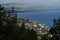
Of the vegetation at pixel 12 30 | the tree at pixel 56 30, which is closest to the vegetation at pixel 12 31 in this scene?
the vegetation at pixel 12 30

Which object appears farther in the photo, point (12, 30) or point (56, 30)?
point (56, 30)

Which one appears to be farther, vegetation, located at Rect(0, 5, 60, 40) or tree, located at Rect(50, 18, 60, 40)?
tree, located at Rect(50, 18, 60, 40)

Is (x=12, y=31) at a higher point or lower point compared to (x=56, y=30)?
higher

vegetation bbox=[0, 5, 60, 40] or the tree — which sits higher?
vegetation bbox=[0, 5, 60, 40]

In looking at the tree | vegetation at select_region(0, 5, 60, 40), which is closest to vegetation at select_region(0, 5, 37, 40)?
vegetation at select_region(0, 5, 60, 40)

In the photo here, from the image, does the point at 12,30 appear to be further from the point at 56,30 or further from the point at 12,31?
the point at 56,30

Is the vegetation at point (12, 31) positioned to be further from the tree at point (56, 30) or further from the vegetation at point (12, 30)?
the tree at point (56, 30)

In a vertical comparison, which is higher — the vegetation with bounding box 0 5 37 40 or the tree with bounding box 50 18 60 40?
the vegetation with bounding box 0 5 37 40

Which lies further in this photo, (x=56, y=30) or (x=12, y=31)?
(x=56, y=30)

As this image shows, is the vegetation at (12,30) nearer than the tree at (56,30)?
Yes

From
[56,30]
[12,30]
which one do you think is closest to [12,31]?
[12,30]

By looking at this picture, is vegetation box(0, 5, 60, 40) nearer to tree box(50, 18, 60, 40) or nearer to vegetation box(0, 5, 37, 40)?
vegetation box(0, 5, 37, 40)

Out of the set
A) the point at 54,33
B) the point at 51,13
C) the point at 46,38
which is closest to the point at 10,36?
the point at 46,38
